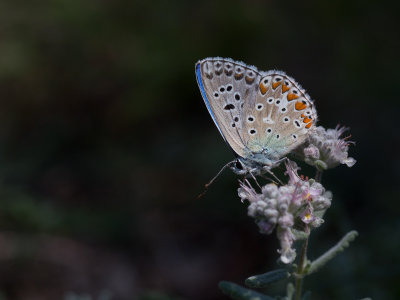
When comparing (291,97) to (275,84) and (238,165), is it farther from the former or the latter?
(238,165)

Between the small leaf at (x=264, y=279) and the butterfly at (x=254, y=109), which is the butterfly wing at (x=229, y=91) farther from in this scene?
the small leaf at (x=264, y=279)

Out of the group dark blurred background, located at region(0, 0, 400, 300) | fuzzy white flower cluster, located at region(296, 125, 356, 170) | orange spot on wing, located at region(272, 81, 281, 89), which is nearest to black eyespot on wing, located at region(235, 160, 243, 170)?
fuzzy white flower cluster, located at region(296, 125, 356, 170)

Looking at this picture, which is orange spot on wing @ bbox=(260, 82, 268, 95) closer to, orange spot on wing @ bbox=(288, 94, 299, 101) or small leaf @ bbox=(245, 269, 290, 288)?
orange spot on wing @ bbox=(288, 94, 299, 101)

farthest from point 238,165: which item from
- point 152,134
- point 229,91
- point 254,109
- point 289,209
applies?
point 152,134

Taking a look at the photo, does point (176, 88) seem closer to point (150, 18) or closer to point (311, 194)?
point (150, 18)

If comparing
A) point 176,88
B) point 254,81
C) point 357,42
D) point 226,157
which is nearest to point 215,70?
point 254,81

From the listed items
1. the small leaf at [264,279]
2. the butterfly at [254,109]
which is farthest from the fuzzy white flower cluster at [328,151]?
the small leaf at [264,279]
